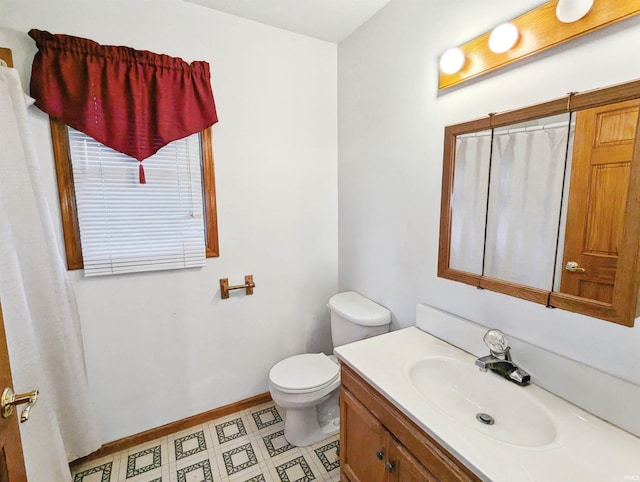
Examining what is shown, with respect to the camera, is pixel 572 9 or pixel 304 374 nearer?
pixel 572 9

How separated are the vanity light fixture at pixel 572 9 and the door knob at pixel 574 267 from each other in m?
0.75

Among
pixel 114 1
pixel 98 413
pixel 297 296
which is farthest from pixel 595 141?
pixel 98 413

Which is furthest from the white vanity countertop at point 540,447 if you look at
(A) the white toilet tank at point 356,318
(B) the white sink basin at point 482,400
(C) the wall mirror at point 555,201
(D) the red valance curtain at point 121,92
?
(D) the red valance curtain at point 121,92

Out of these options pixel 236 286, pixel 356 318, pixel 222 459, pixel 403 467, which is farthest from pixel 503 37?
pixel 222 459

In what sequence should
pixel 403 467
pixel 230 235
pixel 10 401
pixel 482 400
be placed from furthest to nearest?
pixel 230 235 → pixel 482 400 → pixel 403 467 → pixel 10 401

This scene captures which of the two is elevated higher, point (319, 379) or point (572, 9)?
point (572, 9)

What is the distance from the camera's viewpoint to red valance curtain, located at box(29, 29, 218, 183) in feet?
4.60

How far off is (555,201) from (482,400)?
2.49 feet

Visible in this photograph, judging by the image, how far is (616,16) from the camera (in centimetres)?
85

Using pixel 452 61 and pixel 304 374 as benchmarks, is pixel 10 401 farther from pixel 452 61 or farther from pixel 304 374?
pixel 452 61

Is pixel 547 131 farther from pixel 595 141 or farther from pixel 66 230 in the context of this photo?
pixel 66 230

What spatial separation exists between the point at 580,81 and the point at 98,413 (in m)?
2.65

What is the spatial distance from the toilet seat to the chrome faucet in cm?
93

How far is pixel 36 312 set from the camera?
1.39 meters
